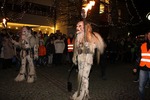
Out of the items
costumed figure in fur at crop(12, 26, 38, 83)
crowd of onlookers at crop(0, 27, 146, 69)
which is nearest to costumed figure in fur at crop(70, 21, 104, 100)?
costumed figure in fur at crop(12, 26, 38, 83)

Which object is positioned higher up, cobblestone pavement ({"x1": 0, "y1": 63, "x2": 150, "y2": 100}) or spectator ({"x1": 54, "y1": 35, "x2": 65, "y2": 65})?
spectator ({"x1": 54, "y1": 35, "x2": 65, "y2": 65})

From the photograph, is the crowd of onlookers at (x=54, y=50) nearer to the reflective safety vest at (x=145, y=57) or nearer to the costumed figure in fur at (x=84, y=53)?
the reflective safety vest at (x=145, y=57)

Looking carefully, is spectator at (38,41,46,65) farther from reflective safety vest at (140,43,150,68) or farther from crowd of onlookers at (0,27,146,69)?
reflective safety vest at (140,43,150,68)

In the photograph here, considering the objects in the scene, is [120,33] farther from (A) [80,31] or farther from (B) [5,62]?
(A) [80,31]

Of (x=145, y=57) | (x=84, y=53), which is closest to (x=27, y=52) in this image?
(x=84, y=53)

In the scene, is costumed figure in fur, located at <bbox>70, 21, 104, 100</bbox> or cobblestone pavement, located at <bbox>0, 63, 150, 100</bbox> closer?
costumed figure in fur, located at <bbox>70, 21, 104, 100</bbox>

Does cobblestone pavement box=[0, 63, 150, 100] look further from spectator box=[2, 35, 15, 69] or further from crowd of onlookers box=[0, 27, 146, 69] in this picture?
spectator box=[2, 35, 15, 69]

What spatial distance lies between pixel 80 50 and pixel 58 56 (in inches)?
356

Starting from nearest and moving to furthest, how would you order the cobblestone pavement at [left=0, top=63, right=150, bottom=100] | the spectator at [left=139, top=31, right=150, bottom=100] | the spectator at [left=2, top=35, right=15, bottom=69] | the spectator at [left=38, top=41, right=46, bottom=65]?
the spectator at [left=139, top=31, right=150, bottom=100], the cobblestone pavement at [left=0, top=63, right=150, bottom=100], the spectator at [left=2, top=35, right=15, bottom=69], the spectator at [left=38, top=41, right=46, bottom=65]

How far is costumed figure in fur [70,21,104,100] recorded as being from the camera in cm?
739

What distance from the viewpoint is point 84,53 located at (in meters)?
7.46

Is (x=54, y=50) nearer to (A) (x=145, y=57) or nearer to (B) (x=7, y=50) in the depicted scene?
(B) (x=7, y=50)

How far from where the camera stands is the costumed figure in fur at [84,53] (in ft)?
24.3

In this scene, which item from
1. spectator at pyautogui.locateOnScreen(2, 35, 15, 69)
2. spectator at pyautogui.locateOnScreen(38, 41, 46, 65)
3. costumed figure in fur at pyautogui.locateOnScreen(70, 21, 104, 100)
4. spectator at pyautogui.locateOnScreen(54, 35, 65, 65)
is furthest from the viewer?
spectator at pyautogui.locateOnScreen(54, 35, 65, 65)
